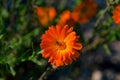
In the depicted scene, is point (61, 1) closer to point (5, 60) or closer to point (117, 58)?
point (117, 58)

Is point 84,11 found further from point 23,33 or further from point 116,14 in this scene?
point 116,14

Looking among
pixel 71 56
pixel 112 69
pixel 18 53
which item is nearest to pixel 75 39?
pixel 71 56

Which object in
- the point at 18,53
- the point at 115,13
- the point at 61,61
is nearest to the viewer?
the point at 61,61

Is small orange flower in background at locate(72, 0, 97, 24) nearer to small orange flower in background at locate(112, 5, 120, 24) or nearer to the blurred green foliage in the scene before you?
the blurred green foliage

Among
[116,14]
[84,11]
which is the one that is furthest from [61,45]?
[84,11]

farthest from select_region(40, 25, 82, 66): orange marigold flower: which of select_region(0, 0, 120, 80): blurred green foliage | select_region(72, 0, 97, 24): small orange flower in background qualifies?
select_region(72, 0, 97, 24): small orange flower in background

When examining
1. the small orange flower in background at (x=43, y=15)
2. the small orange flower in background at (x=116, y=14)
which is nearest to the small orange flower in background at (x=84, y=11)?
the small orange flower in background at (x=43, y=15)
